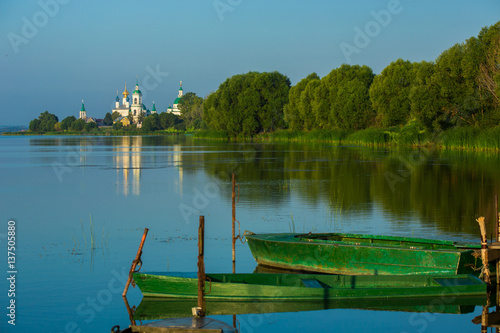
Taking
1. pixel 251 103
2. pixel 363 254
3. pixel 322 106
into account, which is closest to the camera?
pixel 363 254

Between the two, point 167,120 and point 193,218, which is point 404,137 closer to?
point 193,218

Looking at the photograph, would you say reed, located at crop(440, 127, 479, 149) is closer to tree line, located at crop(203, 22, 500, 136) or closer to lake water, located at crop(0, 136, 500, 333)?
tree line, located at crop(203, 22, 500, 136)

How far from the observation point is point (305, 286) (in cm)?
1153

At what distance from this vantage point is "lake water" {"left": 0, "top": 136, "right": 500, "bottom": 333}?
37.3 ft

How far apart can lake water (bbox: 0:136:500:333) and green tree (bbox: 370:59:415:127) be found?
25.6m

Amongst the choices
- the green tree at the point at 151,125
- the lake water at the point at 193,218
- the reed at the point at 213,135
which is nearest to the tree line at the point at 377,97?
the reed at the point at 213,135

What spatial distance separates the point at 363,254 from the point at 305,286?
6.44 feet

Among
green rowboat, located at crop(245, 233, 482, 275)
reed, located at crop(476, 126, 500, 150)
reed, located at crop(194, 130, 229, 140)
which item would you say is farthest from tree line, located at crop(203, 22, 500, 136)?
green rowboat, located at crop(245, 233, 482, 275)

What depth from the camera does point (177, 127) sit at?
18300cm

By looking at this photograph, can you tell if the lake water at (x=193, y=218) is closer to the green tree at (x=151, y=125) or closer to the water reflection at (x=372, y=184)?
the water reflection at (x=372, y=184)

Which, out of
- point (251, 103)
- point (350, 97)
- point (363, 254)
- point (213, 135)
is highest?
point (251, 103)

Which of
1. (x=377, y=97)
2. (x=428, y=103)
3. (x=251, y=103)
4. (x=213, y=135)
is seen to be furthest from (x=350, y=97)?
(x=213, y=135)

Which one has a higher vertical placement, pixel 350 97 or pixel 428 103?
pixel 350 97

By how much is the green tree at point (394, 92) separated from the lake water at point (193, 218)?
83.9ft
